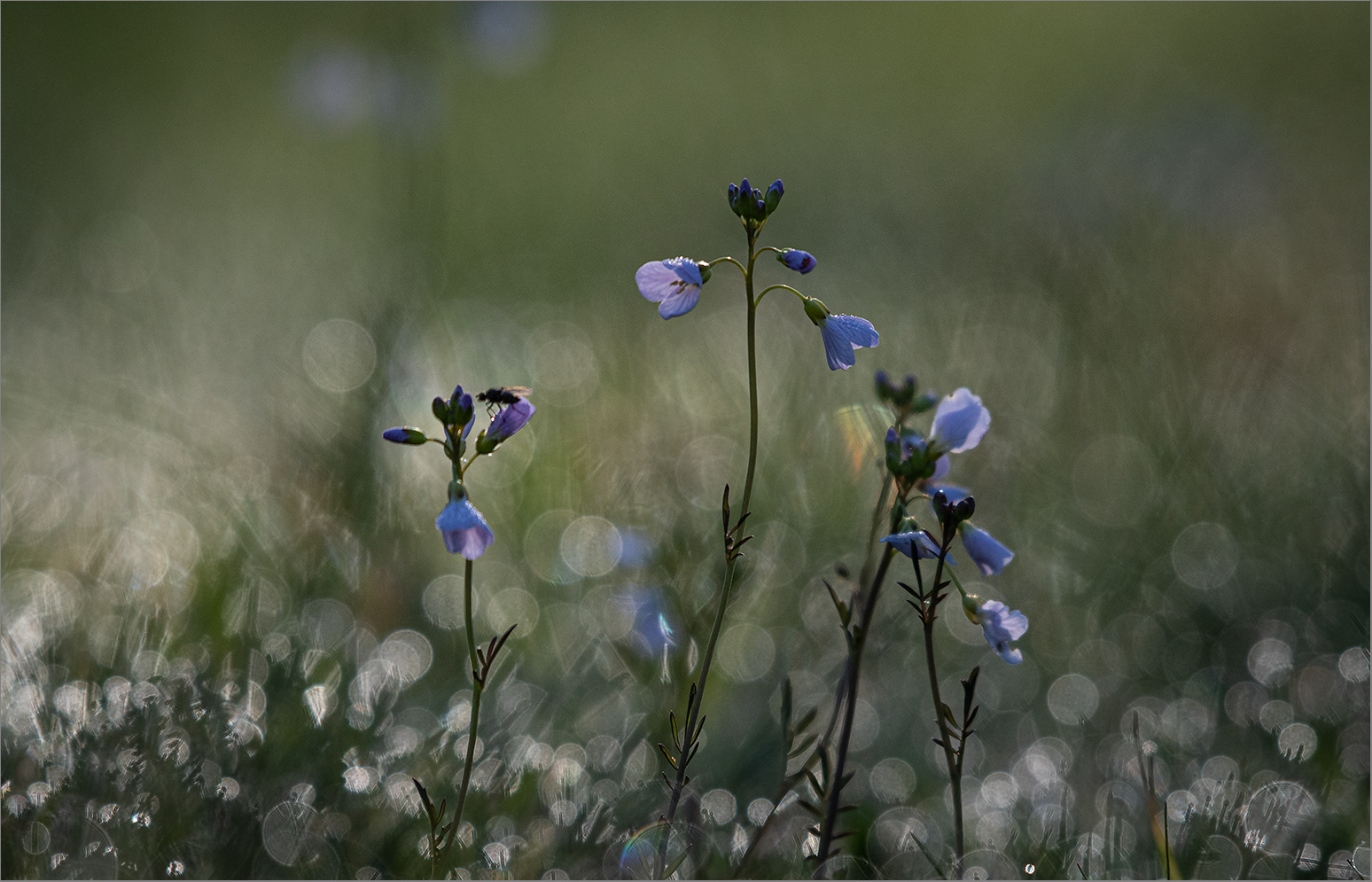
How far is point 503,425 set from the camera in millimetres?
1488

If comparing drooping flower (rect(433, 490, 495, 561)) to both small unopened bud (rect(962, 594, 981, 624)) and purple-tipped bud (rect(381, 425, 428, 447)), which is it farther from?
small unopened bud (rect(962, 594, 981, 624))

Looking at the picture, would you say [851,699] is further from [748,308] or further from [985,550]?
[748,308]

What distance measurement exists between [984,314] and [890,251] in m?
1.33

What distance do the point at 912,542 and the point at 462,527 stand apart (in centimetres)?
65

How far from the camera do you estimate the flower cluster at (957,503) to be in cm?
140

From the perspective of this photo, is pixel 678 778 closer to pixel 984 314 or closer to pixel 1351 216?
pixel 984 314

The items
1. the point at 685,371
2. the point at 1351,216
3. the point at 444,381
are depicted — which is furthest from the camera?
the point at 1351,216

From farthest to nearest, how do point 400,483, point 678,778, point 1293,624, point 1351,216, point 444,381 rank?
point 1351,216 → point 444,381 → point 400,483 → point 1293,624 → point 678,778

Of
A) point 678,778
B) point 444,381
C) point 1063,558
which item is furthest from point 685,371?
point 678,778

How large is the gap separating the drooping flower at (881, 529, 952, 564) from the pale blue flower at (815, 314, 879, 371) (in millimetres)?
315

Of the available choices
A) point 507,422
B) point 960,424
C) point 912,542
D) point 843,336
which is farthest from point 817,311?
point 507,422

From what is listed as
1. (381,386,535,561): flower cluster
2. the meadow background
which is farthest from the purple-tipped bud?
the meadow background

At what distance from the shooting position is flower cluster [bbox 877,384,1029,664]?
55.1 inches

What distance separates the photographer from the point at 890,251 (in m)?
5.43
